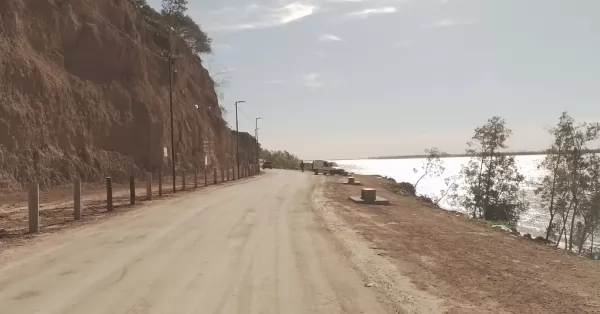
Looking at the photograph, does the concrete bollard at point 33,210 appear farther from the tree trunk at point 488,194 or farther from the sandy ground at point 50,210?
the tree trunk at point 488,194

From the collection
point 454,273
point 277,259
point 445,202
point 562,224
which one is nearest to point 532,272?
A: point 454,273

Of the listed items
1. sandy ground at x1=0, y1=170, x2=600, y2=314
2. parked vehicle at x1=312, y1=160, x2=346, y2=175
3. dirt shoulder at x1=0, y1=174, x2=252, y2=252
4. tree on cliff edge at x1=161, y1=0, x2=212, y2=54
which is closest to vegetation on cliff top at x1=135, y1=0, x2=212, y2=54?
tree on cliff edge at x1=161, y1=0, x2=212, y2=54

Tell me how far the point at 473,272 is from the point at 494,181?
48527 mm

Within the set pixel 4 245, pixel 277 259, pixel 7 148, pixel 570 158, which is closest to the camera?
pixel 277 259

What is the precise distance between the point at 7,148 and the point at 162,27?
2903 cm

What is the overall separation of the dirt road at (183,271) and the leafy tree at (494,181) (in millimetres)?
44012

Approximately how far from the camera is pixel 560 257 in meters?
11.2

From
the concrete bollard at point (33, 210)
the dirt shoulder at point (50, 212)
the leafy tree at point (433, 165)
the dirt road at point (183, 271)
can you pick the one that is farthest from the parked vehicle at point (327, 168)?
the concrete bollard at point (33, 210)

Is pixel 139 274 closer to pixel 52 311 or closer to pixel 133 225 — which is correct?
pixel 52 311

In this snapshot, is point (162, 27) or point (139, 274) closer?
point (139, 274)

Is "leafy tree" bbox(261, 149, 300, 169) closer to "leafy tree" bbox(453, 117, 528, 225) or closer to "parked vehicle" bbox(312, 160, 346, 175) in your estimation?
"parked vehicle" bbox(312, 160, 346, 175)

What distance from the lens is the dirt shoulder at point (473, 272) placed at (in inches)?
259

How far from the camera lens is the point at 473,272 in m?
8.39

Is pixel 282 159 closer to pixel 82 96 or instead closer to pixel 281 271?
pixel 82 96
